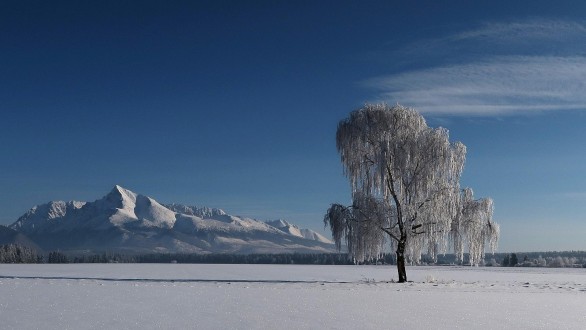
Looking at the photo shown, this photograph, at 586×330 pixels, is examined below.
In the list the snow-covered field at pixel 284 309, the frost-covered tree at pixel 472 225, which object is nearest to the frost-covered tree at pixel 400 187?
the frost-covered tree at pixel 472 225

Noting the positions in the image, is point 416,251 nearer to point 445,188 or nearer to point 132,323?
point 445,188

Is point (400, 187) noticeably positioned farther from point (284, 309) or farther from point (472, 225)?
point (284, 309)

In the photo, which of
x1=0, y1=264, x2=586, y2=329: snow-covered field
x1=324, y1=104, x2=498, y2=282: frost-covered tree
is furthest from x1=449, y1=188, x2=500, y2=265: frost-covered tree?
x1=0, y1=264, x2=586, y2=329: snow-covered field

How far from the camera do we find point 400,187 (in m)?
36.5

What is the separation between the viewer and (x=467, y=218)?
37188mm

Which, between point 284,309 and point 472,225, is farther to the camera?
point 472,225

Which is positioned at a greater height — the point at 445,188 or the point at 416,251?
the point at 445,188

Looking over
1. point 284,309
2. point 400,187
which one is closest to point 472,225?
point 400,187

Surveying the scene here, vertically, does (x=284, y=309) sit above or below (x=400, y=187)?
below

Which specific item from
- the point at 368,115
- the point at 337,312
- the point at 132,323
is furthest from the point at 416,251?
the point at 132,323

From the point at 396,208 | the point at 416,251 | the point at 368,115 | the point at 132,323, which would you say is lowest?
the point at 132,323

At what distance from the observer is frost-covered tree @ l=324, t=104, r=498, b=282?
35.6 meters

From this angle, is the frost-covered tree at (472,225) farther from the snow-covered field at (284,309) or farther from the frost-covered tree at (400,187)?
the snow-covered field at (284,309)

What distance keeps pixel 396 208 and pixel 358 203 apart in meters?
2.14
